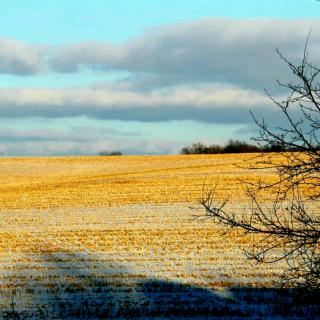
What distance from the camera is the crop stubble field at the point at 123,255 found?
16391mm

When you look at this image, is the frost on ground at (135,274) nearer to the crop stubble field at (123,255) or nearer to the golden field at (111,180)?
the crop stubble field at (123,255)

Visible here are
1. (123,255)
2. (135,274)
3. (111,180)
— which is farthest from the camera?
(111,180)

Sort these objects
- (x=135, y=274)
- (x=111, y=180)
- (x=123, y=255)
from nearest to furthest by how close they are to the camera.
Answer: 1. (x=135, y=274)
2. (x=123, y=255)
3. (x=111, y=180)

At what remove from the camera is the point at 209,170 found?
53.2 meters

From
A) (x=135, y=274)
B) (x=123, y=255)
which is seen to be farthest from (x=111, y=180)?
(x=135, y=274)

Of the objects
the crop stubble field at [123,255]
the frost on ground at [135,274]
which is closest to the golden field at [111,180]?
the crop stubble field at [123,255]

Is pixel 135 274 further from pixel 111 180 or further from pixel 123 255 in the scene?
pixel 111 180

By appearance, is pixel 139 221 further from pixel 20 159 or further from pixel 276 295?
pixel 20 159

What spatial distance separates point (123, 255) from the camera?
22.5m

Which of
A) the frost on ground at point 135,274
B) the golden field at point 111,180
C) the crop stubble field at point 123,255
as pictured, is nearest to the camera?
the frost on ground at point 135,274

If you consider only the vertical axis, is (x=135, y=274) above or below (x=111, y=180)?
below

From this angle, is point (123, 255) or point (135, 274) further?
point (123, 255)

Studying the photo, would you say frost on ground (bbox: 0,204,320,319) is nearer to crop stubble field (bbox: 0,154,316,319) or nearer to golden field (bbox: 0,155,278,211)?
crop stubble field (bbox: 0,154,316,319)

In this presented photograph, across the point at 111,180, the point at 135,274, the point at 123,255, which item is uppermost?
the point at 111,180
